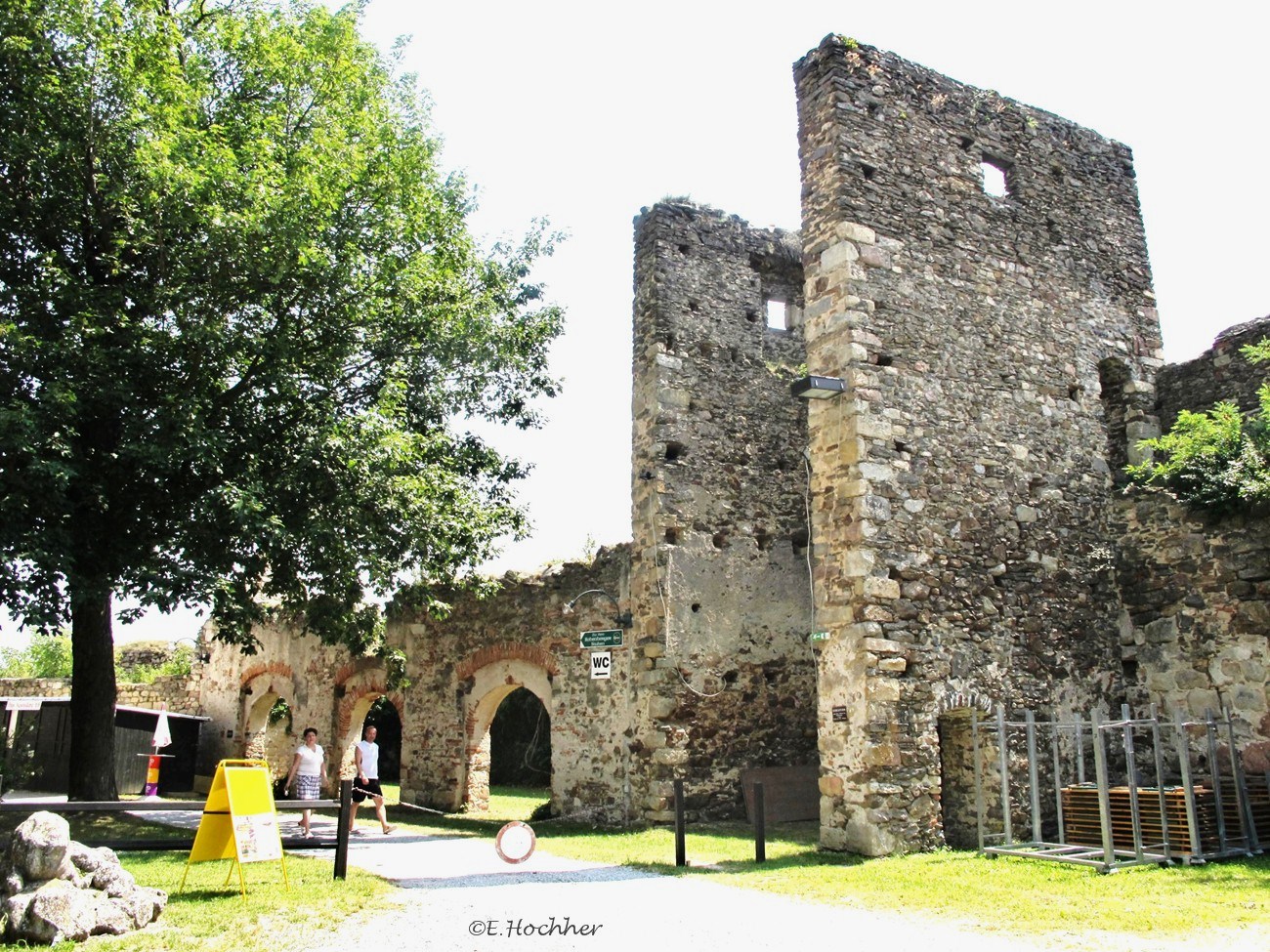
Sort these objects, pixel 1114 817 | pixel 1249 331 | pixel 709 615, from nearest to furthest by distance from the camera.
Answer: pixel 1114 817
pixel 1249 331
pixel 709 615

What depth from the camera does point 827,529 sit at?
1029cm

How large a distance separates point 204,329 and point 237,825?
493 cm

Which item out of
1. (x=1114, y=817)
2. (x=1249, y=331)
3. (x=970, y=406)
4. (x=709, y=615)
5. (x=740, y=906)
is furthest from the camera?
(x=709, y=615)

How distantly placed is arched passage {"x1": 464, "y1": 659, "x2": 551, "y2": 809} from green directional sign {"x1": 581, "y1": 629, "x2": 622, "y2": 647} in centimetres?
253

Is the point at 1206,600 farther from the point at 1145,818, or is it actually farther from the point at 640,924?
the point at 640,924

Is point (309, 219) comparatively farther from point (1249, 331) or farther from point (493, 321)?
point (1249, 331)

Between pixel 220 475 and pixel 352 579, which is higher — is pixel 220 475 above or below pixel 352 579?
above

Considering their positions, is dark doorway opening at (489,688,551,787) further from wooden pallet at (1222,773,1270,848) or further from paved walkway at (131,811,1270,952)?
wooden pallet at (1222,773,1270,848)

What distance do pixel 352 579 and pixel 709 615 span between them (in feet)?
15.5

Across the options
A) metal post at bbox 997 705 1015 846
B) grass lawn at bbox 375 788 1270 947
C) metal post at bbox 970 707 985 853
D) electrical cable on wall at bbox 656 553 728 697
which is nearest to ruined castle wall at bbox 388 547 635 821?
electrical cable on wall at bbox 656 553 728 697

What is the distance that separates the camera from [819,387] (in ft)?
33.3

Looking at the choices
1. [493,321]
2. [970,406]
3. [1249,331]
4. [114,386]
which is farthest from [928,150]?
[114,386]

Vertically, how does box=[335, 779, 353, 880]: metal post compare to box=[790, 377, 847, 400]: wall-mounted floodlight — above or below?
below

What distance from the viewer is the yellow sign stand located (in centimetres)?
739
